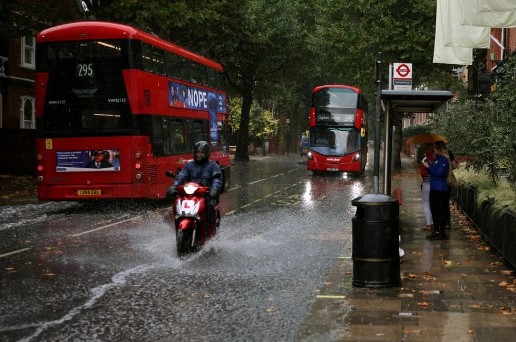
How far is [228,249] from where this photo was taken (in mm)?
10641

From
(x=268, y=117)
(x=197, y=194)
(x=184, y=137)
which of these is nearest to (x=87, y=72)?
(x=184, y=137)

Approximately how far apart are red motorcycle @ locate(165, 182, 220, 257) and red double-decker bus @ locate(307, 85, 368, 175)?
21.8m

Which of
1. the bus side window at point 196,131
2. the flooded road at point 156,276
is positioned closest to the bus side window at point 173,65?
the bus side window at point 196,131

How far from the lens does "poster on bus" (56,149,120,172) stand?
1612 cm

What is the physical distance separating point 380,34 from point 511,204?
27.4 metres

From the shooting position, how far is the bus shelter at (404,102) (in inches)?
421

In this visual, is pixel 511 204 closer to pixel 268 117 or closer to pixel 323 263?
pixel 323 263

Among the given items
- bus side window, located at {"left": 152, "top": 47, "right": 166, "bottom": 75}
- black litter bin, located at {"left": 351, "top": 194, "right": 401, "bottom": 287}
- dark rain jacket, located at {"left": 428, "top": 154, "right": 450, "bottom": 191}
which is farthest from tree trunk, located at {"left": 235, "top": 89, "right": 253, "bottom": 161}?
black litter bin, located at {"left": 351, "top": 194, "right": 401, "bottom": 287}

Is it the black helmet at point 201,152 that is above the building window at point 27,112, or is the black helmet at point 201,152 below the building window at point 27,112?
below

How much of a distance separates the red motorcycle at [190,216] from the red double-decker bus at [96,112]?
5766 mm

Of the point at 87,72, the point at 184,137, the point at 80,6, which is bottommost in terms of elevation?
the point at 184,137

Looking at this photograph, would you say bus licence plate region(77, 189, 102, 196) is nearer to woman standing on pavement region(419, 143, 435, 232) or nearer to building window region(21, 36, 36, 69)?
woman standing on pavement region(419, 143, 435, 232)

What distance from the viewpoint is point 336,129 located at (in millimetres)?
32375

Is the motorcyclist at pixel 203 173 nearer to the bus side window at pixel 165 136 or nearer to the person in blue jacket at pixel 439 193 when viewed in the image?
the person in blue jacket at pixel 439 193
